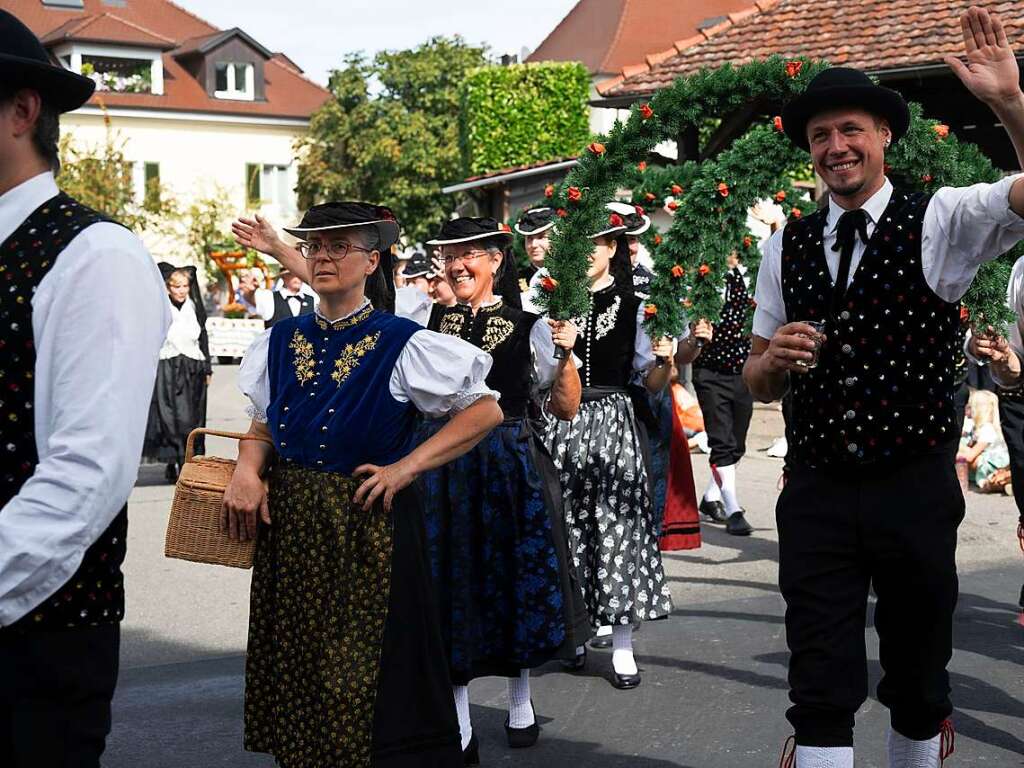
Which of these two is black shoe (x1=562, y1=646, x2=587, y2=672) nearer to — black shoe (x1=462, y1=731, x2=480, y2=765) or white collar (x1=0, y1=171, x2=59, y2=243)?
black shoe (x1=462, y1=731, x2=480, y2=765)

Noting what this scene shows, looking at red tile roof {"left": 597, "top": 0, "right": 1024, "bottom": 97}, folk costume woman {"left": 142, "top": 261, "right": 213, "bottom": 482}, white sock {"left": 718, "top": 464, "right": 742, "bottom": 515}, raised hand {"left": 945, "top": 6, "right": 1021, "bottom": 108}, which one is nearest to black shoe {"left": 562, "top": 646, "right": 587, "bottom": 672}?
raised hand {"left": 945, "top": 6, "right": 1021, "bottom": 108}

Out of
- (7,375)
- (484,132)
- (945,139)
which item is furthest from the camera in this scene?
(484,132)

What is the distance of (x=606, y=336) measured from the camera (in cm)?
666

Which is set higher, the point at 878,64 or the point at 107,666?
the point at 878,64

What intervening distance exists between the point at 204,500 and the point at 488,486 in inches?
53.2

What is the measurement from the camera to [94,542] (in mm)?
2371

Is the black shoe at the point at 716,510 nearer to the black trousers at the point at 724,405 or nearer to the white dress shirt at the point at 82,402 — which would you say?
the black trousers at the point at 724,405

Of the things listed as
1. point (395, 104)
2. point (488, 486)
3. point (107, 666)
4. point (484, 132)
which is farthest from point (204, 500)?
point (395, 104)

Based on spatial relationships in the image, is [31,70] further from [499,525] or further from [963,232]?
[499,525]

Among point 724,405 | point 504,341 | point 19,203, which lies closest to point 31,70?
point 19,203

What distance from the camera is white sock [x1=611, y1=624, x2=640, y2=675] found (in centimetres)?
628

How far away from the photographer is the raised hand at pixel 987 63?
137 inches

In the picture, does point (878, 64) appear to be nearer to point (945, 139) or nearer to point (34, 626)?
point (945, 139)

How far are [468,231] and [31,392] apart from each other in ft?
11.0
